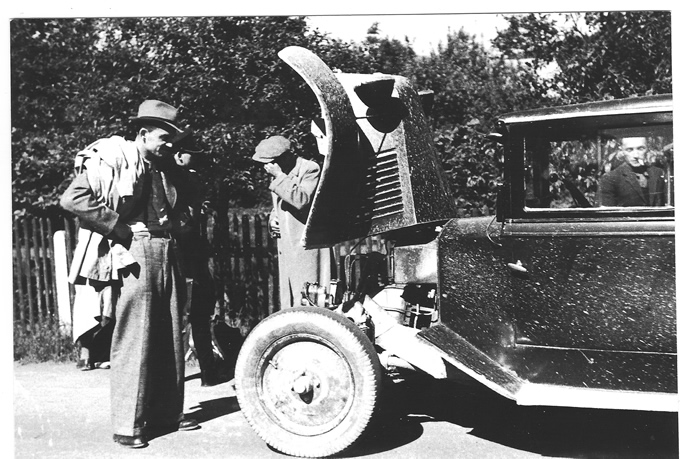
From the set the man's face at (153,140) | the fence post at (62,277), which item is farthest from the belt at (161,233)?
the fence post at (62,277)

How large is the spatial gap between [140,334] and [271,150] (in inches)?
77.7

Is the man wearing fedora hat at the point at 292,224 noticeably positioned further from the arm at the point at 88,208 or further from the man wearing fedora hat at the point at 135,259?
the arm at the point at 88,208

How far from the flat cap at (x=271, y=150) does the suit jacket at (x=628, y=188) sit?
259 cm

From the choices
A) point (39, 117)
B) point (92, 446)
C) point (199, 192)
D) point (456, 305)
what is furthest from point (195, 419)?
point (39, 117)

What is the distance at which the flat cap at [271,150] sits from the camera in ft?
18.9

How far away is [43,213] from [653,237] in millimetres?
6424

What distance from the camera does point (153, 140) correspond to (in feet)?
14.9

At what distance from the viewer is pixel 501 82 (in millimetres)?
6953

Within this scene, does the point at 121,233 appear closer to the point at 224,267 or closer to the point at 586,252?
the point at 586,252

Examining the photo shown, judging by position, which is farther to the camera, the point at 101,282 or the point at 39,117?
the point at 39,117

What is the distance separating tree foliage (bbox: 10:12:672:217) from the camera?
630 cm

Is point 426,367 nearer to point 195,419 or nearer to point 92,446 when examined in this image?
point 195,419

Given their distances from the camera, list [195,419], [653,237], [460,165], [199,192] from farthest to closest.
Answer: [460,165] → [199,192] → [195,419] → [653,237]

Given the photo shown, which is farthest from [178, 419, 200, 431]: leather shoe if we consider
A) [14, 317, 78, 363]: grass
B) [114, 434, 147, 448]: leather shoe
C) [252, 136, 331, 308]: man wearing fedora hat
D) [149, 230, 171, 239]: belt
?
[14, 317, 78, 363]: grass
